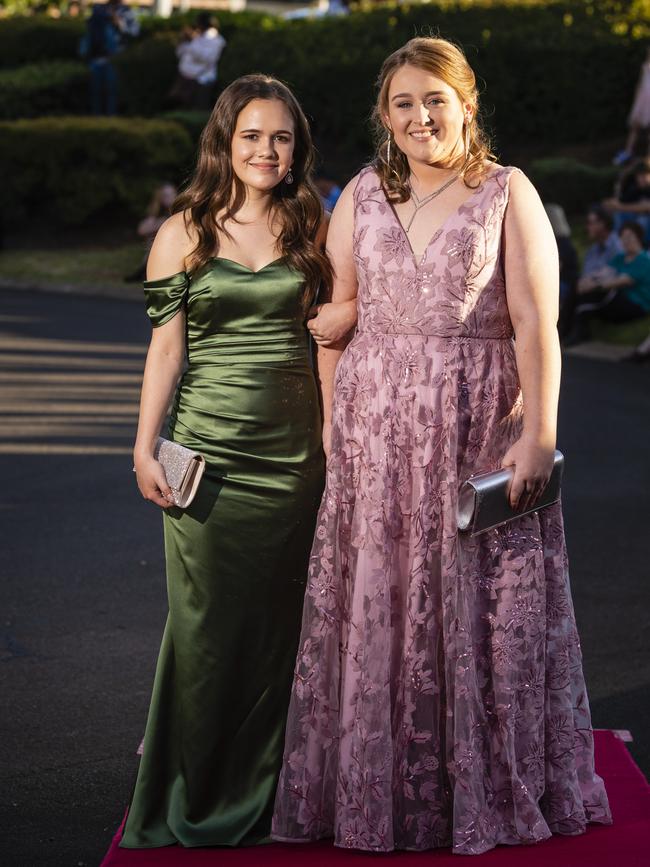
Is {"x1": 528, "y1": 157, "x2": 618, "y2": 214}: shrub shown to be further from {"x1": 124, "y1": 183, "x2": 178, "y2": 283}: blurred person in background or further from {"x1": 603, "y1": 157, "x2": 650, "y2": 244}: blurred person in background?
{"x1": 124, "y1": 183, "x2": 178, "y2": 283}: blurred person in background

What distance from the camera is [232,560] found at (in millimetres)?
3924

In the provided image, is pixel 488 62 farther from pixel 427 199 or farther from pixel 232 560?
pixel 232 560

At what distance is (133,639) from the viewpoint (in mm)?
5691

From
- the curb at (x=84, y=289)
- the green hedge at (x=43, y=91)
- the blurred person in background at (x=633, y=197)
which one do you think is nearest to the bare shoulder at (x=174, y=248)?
the curb at (x=84, y=289)

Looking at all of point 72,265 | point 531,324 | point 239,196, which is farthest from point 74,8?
point 531,324

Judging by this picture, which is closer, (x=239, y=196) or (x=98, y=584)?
(x=239, y=196)

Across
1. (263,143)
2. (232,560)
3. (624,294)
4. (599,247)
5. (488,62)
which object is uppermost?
(263,143)

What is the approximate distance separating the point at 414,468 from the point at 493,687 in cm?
65

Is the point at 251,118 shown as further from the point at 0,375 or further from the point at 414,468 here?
the point at 0,375

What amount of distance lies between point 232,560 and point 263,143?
1.17m

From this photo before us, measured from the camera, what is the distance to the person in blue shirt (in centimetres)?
1374

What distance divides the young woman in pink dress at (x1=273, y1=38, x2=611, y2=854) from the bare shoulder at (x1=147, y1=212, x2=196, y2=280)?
0.41 m

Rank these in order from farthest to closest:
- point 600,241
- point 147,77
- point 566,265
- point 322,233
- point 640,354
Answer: point 147,77 → point 600,241 → point 566,265 → point 640,354 → point 322,233

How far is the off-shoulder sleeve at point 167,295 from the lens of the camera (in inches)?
153
